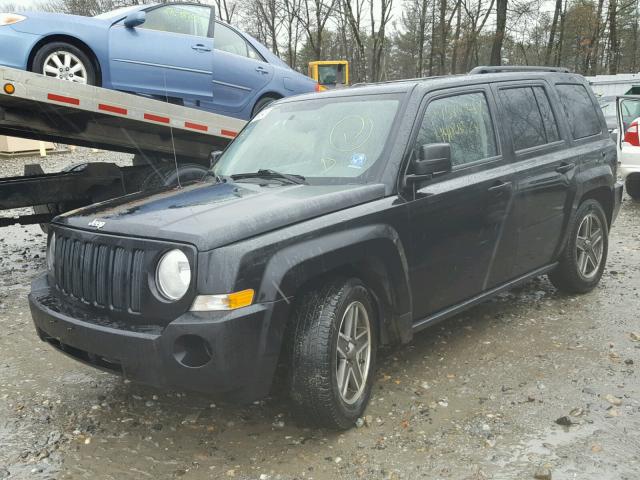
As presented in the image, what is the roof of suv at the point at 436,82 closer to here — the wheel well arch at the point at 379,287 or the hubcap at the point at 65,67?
the wheel well arch at the point at 379,287

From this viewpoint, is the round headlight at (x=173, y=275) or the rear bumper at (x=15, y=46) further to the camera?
Answer: the rear bumper at (x=15, y=46)

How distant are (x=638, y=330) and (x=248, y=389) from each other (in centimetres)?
329

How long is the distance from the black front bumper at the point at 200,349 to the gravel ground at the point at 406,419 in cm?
50

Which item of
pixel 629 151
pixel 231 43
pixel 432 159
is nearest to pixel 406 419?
pixel 432 159

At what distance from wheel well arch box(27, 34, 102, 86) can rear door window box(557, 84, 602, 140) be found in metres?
4.64

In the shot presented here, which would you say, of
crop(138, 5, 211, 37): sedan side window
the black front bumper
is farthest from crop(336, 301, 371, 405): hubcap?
crop(138, 5, 211, 37): sedan side window

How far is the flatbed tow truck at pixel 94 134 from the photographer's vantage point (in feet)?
18.8

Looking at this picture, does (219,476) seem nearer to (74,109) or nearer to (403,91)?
(403,91)

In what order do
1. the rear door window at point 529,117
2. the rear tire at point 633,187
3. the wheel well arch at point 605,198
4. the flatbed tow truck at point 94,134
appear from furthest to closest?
the rear tire at point 633,187 → the flatbed tow truck at point 94,134 → the wheel well arch at point 605,198 → the rear door window at point 529,117

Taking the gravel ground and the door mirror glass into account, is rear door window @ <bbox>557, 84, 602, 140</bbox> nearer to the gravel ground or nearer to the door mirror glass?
the gravel ground

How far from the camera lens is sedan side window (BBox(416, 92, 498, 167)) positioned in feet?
13.1

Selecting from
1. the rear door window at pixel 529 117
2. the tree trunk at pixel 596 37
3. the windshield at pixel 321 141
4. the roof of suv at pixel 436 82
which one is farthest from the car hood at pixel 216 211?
the tree trunk at pixel 596 37

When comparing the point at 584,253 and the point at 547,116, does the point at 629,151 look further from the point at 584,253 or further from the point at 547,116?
the point at 547,116

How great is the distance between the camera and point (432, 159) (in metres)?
3.59
